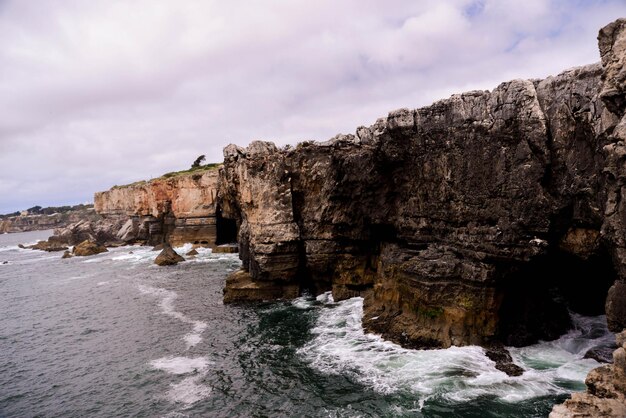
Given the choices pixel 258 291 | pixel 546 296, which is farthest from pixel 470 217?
pixel 258 291

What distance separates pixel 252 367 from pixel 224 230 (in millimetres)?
53477

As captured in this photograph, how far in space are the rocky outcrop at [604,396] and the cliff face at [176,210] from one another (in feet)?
209

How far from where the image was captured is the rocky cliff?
70438 mm

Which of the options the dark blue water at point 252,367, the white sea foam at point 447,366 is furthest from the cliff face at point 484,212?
the dark blue water at point 252,367

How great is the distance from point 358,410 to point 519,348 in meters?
9.37

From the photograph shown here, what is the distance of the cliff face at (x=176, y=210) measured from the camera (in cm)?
7044

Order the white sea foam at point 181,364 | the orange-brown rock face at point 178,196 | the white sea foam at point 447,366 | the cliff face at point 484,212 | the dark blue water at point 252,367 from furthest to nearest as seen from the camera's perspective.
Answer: the orange-brown rock face at point 178,196, the white sea foam at point 181,364, the cliff face at point 484,212, the dark blue water at point 252,367, the white sea foam at point 447,366

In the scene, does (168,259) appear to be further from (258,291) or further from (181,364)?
(181,364)

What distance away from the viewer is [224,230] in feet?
242

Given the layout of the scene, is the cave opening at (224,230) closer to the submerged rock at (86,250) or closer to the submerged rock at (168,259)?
the submerged rock at (168,259)

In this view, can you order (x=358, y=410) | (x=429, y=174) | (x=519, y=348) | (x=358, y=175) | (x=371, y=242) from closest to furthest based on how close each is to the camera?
(x=358, y=410) → (x=519, y=348) → (x=429, y=174) → (x=358, y=175) → (x=371, y=242)

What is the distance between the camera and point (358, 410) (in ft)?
54.9

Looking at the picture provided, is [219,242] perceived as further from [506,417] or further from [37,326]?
[506,417]

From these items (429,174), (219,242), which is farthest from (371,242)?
(219,242)
